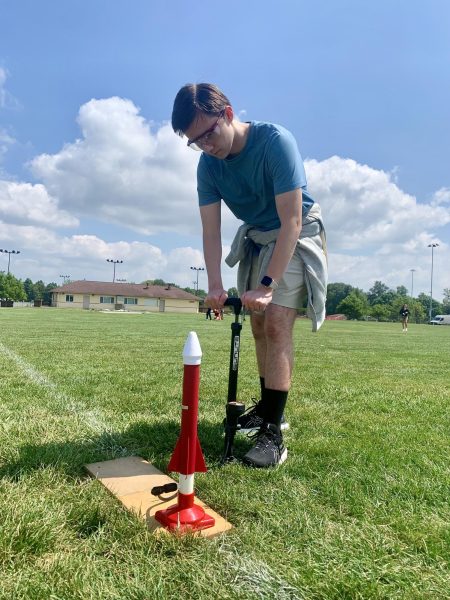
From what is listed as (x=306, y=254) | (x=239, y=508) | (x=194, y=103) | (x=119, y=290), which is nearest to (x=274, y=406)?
(x=239, y=508)

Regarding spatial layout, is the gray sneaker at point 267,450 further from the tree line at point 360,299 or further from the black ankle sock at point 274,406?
the tree line at point 360,299

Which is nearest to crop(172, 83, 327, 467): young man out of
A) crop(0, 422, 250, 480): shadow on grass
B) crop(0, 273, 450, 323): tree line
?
crop(0, 422, 250, 480): shadow on grass

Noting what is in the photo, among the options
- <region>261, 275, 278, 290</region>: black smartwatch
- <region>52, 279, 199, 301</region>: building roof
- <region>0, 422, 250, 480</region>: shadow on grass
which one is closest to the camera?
<region>0, 422, 250, 480</region>: shadow on grass

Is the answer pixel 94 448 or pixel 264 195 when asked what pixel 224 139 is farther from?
pixel 94 448

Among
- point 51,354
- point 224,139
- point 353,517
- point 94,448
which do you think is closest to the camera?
point 353,517

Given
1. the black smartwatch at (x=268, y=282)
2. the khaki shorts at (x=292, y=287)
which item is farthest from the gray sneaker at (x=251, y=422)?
the black smartwatch at (x=268, y=282)

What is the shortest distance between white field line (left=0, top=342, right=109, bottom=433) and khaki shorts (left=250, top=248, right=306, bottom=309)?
1.64 metres

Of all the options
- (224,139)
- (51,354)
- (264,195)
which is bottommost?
(51,354)

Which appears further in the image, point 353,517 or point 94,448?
point 94,448

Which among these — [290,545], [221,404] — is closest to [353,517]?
[290,545]

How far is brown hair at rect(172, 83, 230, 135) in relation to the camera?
262cm

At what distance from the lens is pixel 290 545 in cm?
181

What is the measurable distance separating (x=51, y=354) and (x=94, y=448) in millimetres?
5490

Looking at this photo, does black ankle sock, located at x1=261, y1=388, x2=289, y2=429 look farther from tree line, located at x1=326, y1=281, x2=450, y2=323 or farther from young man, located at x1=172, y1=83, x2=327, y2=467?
tree line, located at x1=326, y1=281, x2=450, y2=323
